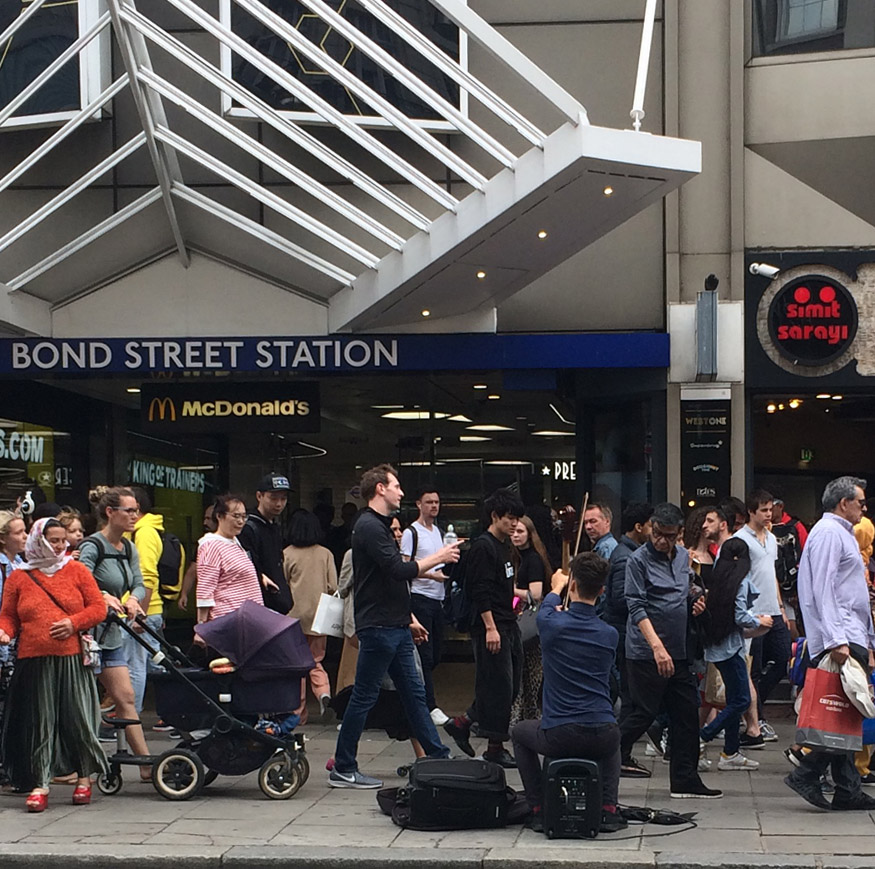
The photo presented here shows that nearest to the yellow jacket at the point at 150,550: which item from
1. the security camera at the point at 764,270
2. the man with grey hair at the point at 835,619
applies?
the man with grey hair at the point at 835,619

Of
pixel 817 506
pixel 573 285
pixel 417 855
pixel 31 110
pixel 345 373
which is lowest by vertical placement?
pixel 417 855

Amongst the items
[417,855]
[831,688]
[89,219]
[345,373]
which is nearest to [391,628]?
[417,855]

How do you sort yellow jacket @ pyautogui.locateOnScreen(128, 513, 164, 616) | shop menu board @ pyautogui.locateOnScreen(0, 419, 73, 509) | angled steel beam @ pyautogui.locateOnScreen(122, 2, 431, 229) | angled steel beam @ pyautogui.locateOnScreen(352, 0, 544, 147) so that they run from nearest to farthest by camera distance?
angled steel beam @ pyautogui.locateOnScreen(352, 0, 544, 147)
angled steel beam @ pyautogui.locateOnScreen(122, 2, 431, 229)
yellow jacket @ pyautogui.locateOnScreen(128, 513, 164, 616)
shop menu board @ pyautogui.locateOnScreen(0, 419, 73, 509)

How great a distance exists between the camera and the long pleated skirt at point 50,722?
8867 mm

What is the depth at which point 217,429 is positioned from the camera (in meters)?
13.8

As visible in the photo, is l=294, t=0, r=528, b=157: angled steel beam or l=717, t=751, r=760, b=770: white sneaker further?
l=294, t=0, r=528, b=157: angled steel beam

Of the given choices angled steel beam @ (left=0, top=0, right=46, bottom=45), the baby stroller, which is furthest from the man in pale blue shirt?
angled steel beam @ (left=0, top=0, right=46, bottom=45)

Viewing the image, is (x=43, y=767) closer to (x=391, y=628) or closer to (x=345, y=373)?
(x=391, y=628)

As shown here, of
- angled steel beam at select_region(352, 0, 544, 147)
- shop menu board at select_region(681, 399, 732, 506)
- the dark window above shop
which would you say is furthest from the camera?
the dark window above shop

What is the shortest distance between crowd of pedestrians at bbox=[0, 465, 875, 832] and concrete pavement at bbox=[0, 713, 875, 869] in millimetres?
229

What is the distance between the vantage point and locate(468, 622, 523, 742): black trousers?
9664mm

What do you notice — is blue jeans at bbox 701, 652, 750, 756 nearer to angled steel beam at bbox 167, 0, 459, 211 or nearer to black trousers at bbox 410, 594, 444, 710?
black trousers at bbox 410, 594, 444, 710

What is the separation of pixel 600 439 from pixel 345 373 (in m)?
2.54

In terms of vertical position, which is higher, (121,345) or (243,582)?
(121,345)
